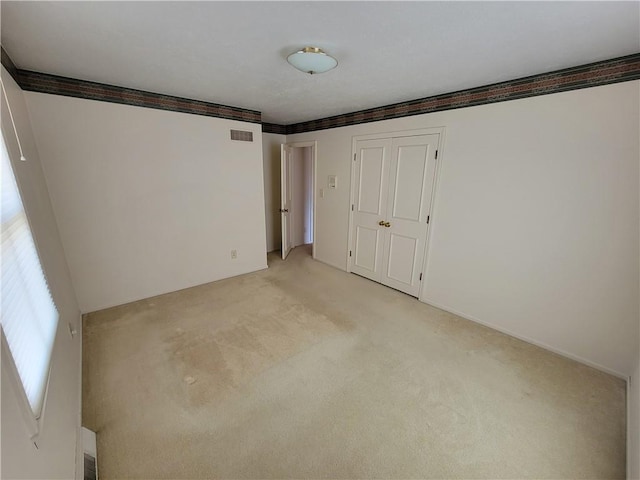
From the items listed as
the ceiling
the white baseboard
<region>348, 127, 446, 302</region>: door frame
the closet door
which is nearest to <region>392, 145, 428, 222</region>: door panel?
the closet door

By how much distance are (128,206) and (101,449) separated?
2283 millimetres

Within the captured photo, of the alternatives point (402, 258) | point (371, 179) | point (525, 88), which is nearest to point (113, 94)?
point (371, 179)

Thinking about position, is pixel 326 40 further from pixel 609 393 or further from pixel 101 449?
pixel 609 393

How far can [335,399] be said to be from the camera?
1815 millimetres

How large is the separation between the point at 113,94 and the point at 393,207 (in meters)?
3.27

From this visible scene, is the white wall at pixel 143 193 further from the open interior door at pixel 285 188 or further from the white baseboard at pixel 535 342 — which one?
the white baseboard at pixel 535 342

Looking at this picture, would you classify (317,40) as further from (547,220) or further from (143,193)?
(143,193)

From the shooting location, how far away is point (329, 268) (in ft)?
14.0

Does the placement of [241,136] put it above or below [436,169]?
above

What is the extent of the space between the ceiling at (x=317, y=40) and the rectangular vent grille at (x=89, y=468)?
7.85ft

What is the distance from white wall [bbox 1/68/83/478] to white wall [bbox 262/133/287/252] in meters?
2.83

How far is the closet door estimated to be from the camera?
2926mm

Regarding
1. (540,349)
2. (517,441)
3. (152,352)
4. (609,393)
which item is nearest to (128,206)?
(152,352)

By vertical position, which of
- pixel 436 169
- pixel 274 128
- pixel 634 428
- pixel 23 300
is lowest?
pixel 634 428
